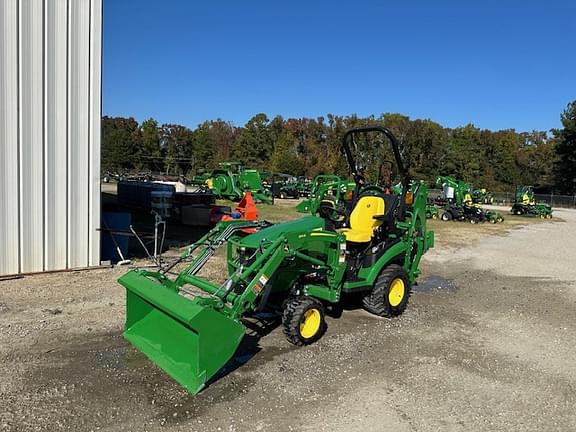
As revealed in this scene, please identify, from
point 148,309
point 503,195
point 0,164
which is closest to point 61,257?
point 0,164

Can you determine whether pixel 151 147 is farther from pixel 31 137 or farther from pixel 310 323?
pixel 310 323

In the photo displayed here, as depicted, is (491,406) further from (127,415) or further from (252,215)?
(252,215)

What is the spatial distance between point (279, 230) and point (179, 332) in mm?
1673

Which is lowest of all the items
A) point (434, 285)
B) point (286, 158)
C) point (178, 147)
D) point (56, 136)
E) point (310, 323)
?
point (434, 285)

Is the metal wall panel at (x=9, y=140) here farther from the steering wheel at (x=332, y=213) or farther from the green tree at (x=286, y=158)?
the green tree at (x=286, y=158)

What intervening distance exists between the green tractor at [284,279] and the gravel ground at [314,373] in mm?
A: 248

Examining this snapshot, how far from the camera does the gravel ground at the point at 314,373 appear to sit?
383 cm

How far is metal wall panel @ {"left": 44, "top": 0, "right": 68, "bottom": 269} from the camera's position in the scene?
26.1ft

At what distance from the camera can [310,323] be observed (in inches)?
210

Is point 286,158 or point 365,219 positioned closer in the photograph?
point 365,219

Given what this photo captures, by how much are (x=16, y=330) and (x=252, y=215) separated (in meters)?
7.00

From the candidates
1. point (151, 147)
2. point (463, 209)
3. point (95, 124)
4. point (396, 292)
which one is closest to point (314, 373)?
point (396, 292)

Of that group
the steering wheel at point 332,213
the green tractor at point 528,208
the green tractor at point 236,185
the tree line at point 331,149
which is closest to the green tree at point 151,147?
the tree line at point 331,149

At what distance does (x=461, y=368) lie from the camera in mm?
4988
